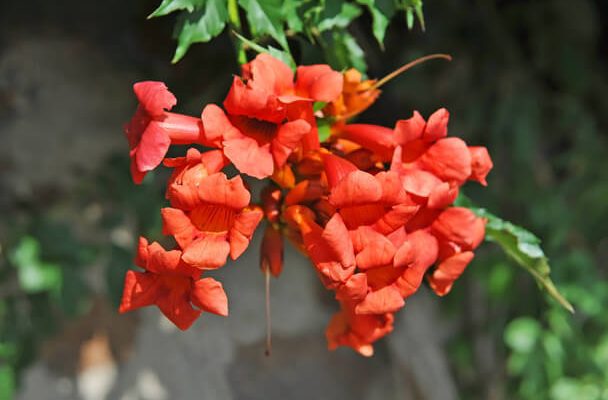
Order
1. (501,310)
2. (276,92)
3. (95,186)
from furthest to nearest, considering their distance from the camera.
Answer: (501,310) → (95,186) → (276,92)

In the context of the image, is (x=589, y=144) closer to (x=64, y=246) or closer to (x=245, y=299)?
(x=245, y=299)

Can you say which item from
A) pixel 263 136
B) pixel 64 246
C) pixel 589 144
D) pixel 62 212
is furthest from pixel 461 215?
pixel 589 144

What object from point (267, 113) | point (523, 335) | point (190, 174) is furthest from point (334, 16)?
point (523, 335)

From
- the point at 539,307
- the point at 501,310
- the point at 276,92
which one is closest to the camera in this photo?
the point at 276,92

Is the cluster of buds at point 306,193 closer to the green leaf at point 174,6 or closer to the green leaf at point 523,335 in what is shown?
the green leaf at point 174,6

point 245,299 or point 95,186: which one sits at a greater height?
point 95,186

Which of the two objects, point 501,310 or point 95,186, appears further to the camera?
point 501,310

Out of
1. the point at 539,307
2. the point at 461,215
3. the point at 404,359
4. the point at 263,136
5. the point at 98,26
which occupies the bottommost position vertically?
the point at 404,359
